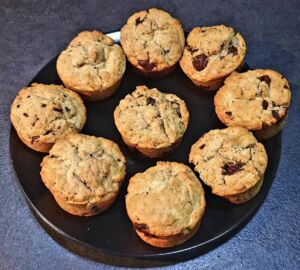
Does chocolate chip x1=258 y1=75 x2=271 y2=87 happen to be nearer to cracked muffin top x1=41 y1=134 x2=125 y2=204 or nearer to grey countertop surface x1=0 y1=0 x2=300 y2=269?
grey countertop surface x1=0 y1=0 x2=300 y2=269

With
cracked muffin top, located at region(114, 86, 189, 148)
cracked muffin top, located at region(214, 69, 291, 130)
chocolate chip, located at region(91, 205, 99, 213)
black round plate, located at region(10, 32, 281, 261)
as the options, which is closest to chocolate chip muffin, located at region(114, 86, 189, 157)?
cracked muffin top, located at region(114, 86, 189, 148)

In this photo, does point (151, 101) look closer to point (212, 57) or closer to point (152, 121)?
point (152, 121)

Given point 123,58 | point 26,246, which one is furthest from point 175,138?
point 26,246

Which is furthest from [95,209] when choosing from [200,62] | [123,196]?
[200,62]

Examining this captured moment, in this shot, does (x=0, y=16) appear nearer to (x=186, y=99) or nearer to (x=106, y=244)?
(x=186, y=99)

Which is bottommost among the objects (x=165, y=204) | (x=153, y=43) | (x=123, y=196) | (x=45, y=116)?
(x=123, y=196)
